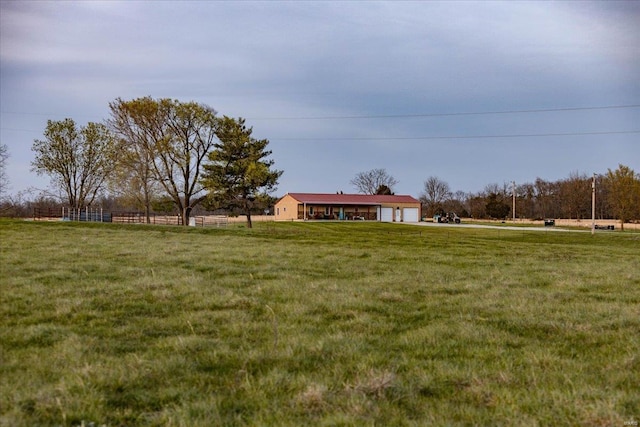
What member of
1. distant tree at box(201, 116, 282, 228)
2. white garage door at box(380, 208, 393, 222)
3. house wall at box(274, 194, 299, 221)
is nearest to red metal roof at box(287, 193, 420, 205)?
house wall at box(274, 194, 299, 221)

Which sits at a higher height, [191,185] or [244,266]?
[191,185]

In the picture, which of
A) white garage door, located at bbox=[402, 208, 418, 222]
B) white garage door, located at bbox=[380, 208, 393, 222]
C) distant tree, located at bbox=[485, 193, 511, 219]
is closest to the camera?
white garage door, located at bbox=[380, 208, 393, 222]

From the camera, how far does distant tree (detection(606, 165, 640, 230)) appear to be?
5750 centimetres

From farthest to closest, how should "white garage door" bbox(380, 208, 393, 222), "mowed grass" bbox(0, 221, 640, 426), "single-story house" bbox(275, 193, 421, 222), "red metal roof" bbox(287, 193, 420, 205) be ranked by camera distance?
1. "white garage door" bbox(380, 208, 393, 222)
2. "red metal roof" bbox(287, 193, 420, 205)
3. "single-story house" bbox(275, 193, 421, 222)
4. "mowed grass" bbox(0, 221, 640, 426)

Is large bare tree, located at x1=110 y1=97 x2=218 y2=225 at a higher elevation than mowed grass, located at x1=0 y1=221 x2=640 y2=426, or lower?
higher

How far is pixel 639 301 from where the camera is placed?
8086mm

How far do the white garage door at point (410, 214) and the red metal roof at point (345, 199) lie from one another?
1.54m

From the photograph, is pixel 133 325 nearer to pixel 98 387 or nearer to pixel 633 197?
pixel 98 387

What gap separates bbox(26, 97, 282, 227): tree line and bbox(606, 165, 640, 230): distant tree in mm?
41505

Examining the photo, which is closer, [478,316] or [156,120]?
[478,316]

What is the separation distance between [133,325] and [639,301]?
7868mm

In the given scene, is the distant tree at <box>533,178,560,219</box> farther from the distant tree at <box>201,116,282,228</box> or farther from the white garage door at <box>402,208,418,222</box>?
the distant tree at <box>201,116,282,228</box>

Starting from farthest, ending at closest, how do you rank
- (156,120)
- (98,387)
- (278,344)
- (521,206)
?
(521,206) < (156,120) < (278,344) < (98,387)

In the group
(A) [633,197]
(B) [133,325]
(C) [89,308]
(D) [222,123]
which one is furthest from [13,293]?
(A) [633,197]
